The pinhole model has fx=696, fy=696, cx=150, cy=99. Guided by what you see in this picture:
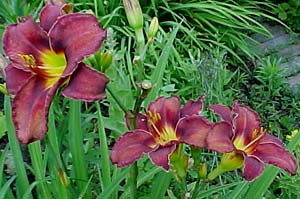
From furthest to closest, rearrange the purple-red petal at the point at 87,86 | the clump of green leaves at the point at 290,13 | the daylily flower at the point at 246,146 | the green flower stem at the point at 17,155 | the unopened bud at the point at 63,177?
the clump of green leaves at the point at 290,13, the green flower stem at the point at 17,155, the unopened bud at the point at 63,177, the daylily flower at the point at 246,146, the purple-red petal at the point at 87,86

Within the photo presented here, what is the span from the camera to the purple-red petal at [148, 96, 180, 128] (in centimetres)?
124

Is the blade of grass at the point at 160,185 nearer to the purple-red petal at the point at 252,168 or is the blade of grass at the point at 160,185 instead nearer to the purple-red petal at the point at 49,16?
the purple-red petal at the point at 252,168

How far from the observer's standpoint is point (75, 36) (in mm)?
1113

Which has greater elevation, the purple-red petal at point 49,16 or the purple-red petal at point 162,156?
the purple-red petal at point 49,16

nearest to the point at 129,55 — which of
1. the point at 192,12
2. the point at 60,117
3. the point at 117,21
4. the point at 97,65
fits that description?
the point at 117,21

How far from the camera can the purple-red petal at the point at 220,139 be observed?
3.77ft

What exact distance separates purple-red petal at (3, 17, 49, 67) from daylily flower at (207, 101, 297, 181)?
322 mm

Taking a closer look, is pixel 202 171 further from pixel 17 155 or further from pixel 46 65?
pixel 17 155

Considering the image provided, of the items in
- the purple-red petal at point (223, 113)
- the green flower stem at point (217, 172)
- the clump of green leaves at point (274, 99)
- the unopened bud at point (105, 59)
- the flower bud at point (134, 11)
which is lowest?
the clump of green leaves at point (274, 99)

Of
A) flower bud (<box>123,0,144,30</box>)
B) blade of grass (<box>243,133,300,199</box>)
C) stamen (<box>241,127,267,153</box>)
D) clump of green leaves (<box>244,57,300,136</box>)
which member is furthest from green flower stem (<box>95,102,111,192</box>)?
clump of green leaves (<box>244,57,300,136</box>)

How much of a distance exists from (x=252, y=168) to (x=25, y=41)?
44cm

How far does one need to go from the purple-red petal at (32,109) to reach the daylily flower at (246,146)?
28 cm

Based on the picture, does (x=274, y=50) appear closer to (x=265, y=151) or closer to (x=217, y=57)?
(x=217, y=57)

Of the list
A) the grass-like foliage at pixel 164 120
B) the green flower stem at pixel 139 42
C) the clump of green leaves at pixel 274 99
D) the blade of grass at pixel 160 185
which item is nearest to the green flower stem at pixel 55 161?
the grass-like foliage at pixel 164 120
